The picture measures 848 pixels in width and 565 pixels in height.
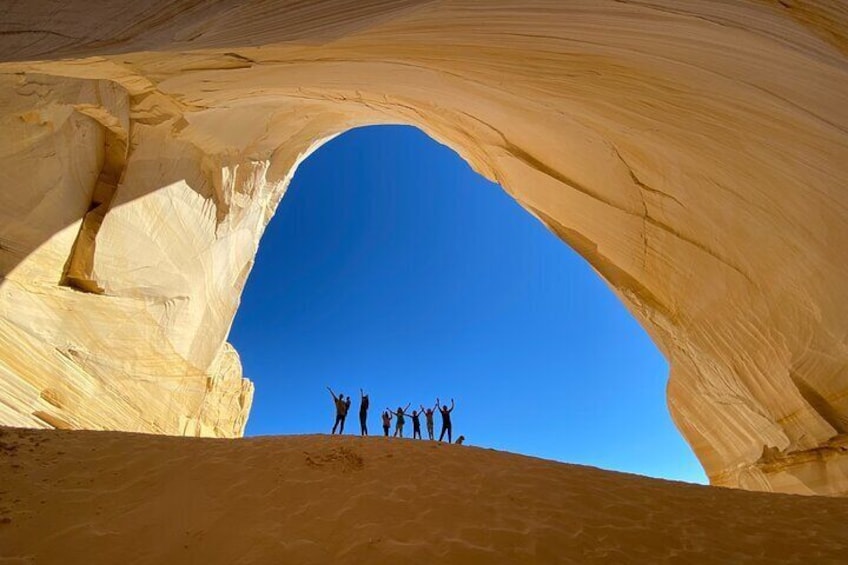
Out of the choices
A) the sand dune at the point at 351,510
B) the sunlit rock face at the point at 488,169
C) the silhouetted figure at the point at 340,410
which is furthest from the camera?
the silhouetted figure at the point at 340,410

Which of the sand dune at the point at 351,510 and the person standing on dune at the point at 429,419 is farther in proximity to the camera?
the person standing on dune at the point at 429,419

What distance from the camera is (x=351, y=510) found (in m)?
3.96

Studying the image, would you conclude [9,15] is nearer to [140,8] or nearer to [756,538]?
[140,8]

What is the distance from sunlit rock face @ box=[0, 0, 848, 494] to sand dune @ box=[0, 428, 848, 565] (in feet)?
10.3

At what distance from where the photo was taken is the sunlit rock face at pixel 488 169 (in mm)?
4457

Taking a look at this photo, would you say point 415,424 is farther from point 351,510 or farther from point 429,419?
point 351,510

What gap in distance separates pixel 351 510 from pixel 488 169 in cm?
881

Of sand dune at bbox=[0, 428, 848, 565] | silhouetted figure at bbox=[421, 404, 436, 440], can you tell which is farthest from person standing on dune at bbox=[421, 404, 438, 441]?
sand dune at bbox=[0, 428, 848, 565]

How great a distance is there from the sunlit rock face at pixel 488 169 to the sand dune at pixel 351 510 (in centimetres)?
313

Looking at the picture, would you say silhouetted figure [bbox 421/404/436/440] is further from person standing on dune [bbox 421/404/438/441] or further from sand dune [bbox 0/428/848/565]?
sand dune [bbox 0/428/848/565]

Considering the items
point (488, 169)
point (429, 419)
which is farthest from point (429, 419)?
point (488, 169)

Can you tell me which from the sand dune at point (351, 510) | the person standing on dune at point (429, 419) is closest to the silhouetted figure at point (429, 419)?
the person standing on dune at point (429, 419)

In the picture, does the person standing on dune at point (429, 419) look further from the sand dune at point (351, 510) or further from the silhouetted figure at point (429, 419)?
the sand dune at point (351, 510)

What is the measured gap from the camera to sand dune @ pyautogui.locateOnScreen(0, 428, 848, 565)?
3.32 meters
